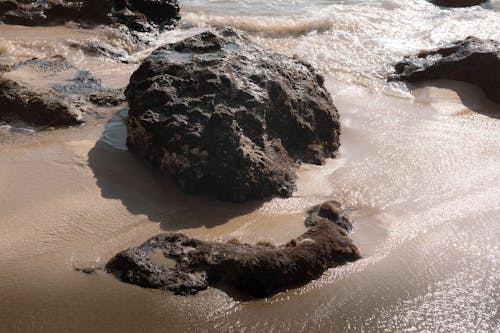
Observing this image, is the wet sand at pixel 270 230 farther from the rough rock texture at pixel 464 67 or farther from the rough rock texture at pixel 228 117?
the rough rock texture at pixel 464 67

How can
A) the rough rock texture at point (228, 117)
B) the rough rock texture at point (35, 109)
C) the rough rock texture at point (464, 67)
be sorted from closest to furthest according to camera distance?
the rough rock texture at point (228, 117) < the rough rock texture at point (35, 109) < the rough rock texture at point (464, 67)

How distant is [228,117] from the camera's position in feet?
13.3

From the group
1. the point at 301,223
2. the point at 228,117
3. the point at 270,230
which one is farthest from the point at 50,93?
the point at 301,223

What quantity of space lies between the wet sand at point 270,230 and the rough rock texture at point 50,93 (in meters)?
0.27

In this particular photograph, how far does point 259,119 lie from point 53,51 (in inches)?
166

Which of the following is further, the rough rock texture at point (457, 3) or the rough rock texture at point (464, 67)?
the rough rock texture at point (457, 3)

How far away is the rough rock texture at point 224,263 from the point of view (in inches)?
119

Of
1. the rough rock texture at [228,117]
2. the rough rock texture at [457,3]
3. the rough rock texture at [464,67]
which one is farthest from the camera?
the rough rock texture at [457,3]

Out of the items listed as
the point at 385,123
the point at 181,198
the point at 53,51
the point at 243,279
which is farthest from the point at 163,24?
the point at 243,279

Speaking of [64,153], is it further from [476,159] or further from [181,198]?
[476,159]

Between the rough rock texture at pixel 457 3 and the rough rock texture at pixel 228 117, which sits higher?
the rough rock texture at pixel 457 3

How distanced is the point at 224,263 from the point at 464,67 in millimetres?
5458

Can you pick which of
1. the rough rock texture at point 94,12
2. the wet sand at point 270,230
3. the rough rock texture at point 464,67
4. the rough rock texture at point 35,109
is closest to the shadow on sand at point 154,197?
the wet sand at point 270,230

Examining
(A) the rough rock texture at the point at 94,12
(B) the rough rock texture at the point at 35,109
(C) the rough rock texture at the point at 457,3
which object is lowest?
(B) the rough rock texture at the point at 35,109
